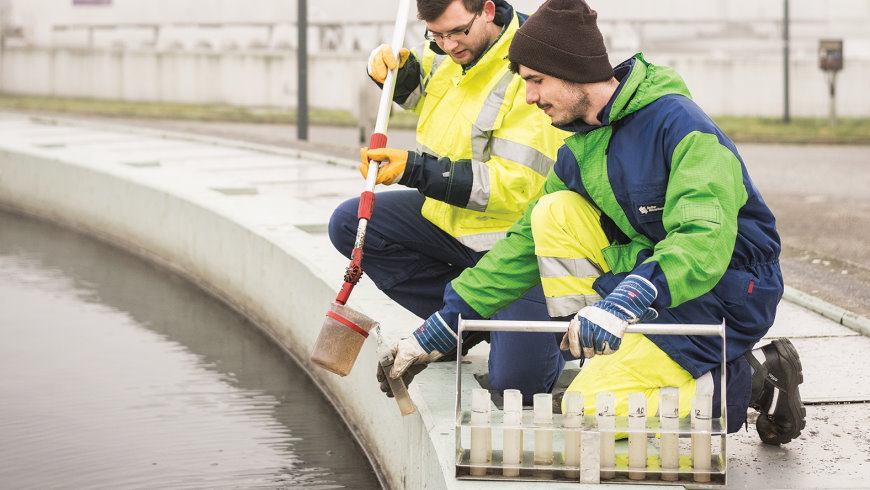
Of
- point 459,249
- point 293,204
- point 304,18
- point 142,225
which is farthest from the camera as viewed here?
point 304,18

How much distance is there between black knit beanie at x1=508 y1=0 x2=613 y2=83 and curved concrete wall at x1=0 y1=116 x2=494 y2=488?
1043 millimetres

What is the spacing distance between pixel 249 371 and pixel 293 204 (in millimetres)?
2317

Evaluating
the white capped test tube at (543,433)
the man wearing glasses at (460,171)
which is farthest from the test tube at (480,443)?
the man wearing glasses at (460,171)

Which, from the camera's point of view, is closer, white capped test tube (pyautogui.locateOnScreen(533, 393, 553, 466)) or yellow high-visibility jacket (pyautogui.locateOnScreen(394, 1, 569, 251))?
white capped test tube (pyautogui.locateOnScreen(533, 393, 553, 466))

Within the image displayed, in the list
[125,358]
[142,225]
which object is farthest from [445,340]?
[142,225]

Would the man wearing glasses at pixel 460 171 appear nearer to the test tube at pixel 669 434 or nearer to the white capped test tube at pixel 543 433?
the white capped test tube at pixel 543 433

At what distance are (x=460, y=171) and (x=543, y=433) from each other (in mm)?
1224

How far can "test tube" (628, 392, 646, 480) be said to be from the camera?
3453mm

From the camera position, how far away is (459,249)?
4980 mm

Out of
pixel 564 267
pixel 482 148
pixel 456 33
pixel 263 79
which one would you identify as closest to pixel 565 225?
pixel 564 267

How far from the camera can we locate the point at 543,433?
11.4ft

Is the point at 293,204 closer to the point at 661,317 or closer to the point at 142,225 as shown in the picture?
the point at 142,225

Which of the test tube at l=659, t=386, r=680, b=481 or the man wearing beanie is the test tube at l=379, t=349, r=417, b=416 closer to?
the man wearing beanie

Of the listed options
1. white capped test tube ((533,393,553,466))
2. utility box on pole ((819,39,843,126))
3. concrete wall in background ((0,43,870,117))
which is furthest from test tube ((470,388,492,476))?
utility box on pole ((819,39,843,126))
